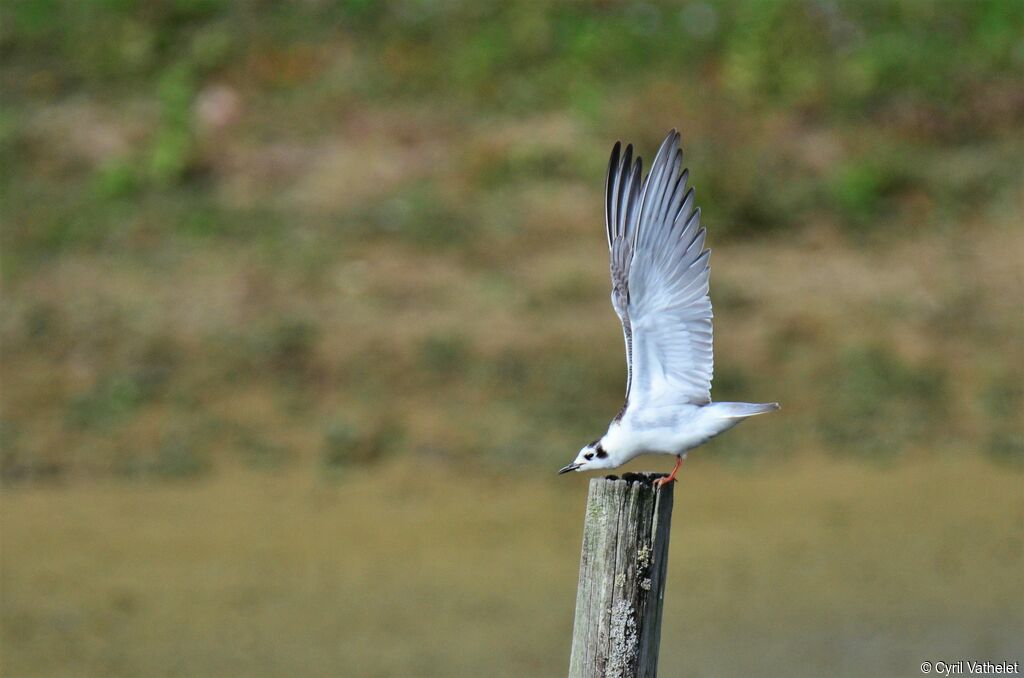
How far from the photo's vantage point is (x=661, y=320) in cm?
397

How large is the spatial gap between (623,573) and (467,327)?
19.7 ft

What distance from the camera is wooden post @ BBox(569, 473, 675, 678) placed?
3.61 meters

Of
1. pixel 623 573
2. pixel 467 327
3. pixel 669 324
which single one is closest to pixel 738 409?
pixel 669 324

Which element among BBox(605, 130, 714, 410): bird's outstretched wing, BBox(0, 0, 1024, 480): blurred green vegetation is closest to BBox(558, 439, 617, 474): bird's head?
BBox(605, 130, 714, 410): bird's outstretched wing

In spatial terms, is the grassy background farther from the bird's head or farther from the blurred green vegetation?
the bird's head

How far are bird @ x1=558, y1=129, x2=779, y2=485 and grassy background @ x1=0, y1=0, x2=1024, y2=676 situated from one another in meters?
2.92

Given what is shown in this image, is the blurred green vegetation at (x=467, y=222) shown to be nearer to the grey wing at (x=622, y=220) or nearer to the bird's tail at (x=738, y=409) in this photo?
the grey wing at (x=622, y=220)

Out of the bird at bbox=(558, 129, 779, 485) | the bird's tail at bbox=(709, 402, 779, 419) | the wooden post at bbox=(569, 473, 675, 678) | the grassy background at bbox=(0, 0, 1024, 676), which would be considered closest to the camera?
the wooden post at bbox=(569, 473, 675, 678)

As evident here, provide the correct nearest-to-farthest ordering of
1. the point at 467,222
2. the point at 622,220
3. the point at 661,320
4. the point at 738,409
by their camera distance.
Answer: the point at 738,409, the point at 661,320, the point at 622,220, the point at 467,222

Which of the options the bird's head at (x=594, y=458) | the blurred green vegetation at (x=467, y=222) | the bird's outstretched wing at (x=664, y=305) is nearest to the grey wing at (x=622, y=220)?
the bird's outstretched wing at (x=664, y=305)

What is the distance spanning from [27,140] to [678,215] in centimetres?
880

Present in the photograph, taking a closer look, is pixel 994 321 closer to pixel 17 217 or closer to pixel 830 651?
pixel 830 651

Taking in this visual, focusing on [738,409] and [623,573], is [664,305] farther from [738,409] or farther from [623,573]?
[623,573]

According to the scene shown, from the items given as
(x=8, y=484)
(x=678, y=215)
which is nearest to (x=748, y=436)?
(x=8, y=484)
